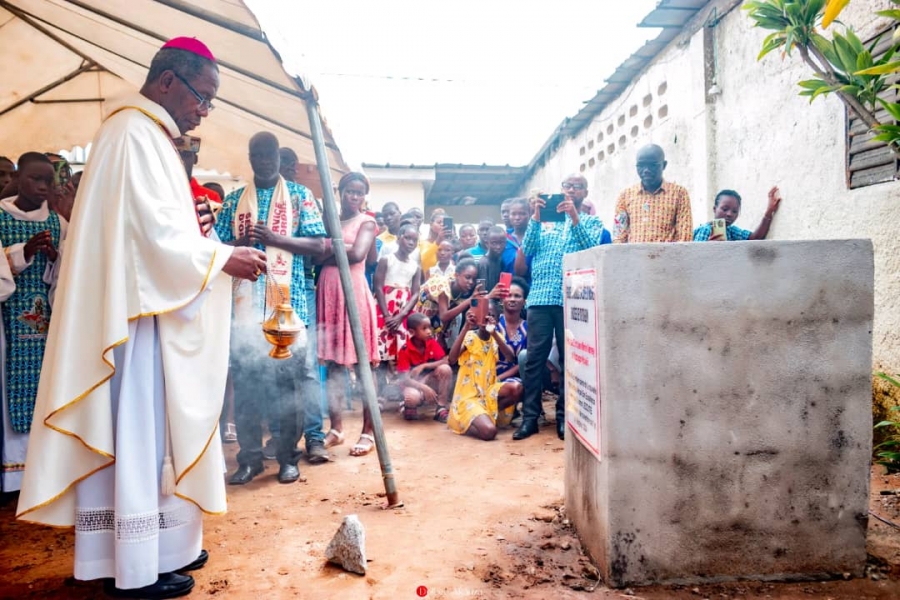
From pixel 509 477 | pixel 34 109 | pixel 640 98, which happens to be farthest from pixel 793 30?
pixel 34 109

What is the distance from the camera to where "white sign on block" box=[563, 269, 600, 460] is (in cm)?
240

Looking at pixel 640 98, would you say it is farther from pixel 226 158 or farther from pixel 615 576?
pixel 615 576

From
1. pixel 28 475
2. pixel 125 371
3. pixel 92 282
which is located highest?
pixel 92 282

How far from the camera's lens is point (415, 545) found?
273 centimetres

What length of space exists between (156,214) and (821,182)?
15.2 ft

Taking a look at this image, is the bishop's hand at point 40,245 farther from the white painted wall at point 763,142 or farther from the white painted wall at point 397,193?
the white painted wall at point 397,193

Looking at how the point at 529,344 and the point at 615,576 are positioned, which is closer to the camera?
the point at 615,576

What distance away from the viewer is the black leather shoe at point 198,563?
8.06 feet

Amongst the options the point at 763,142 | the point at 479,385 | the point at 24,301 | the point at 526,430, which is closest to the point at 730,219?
the point at 763,142

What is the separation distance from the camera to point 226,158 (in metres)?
5.38

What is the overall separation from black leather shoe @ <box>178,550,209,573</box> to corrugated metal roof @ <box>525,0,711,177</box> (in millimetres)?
6313

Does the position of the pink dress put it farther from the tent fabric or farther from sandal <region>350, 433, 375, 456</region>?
the tent fabric

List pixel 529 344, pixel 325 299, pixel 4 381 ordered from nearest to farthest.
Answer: pixel 4 381
pixel 325 299
pixel 529 344

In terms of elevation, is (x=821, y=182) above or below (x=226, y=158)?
below
